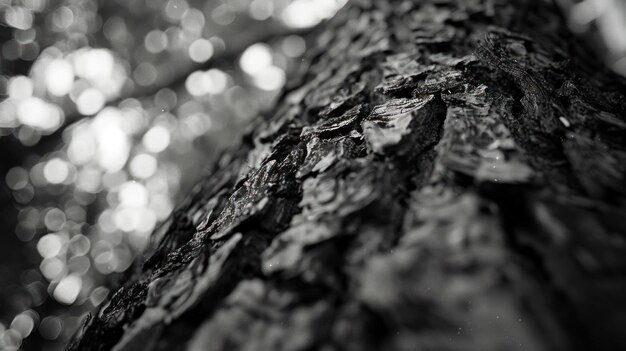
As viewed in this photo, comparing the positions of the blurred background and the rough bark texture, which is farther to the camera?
the blurred background

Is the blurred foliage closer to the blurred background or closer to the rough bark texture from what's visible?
the blurred background

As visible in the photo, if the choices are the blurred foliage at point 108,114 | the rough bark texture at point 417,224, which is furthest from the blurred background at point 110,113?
the rough bark texture at point 417,224

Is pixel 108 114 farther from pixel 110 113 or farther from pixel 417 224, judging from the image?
pixel 417 224

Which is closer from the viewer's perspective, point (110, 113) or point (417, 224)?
point (417, 224)

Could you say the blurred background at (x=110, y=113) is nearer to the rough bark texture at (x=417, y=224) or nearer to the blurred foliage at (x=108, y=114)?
the blurred foliage at (x=108, y=114)

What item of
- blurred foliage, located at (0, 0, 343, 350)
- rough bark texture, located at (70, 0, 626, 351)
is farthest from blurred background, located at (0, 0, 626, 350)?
rough bark texture, located at (70, 0, 626, 351)

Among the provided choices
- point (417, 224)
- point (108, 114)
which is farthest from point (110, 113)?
point (417, 224)

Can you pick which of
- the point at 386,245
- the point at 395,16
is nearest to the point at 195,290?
the point at 386,245
